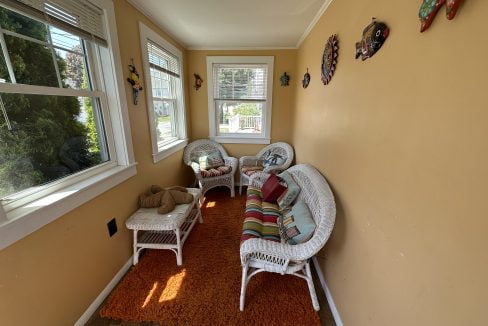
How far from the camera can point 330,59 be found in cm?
167

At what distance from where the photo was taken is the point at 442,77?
26.7 inches

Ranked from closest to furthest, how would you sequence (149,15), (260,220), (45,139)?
1. (45,139)
2. (260,220)
3. (149,15)

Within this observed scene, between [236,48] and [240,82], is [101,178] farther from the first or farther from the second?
[236,48]

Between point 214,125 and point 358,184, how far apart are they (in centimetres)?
274

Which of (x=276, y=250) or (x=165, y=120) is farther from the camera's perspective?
(x=165, y=120)

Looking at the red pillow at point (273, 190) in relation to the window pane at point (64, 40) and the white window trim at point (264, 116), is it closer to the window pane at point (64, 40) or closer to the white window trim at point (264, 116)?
the white window trim at point (264, 116)

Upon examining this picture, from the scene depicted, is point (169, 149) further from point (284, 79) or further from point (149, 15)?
point (284, 79)

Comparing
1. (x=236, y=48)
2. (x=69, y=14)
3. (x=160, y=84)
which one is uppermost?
(x=236, y=48)

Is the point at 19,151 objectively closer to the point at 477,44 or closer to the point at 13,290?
the point at 13,290

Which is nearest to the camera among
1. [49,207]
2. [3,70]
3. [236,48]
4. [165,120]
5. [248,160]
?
[3,70]

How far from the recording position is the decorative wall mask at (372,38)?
99 centimetres

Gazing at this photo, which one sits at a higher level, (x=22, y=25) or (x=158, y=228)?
(x=22, y=25)

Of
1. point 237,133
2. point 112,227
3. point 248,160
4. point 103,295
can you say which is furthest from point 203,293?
point 237,133

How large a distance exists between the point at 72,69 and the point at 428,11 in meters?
1.96
